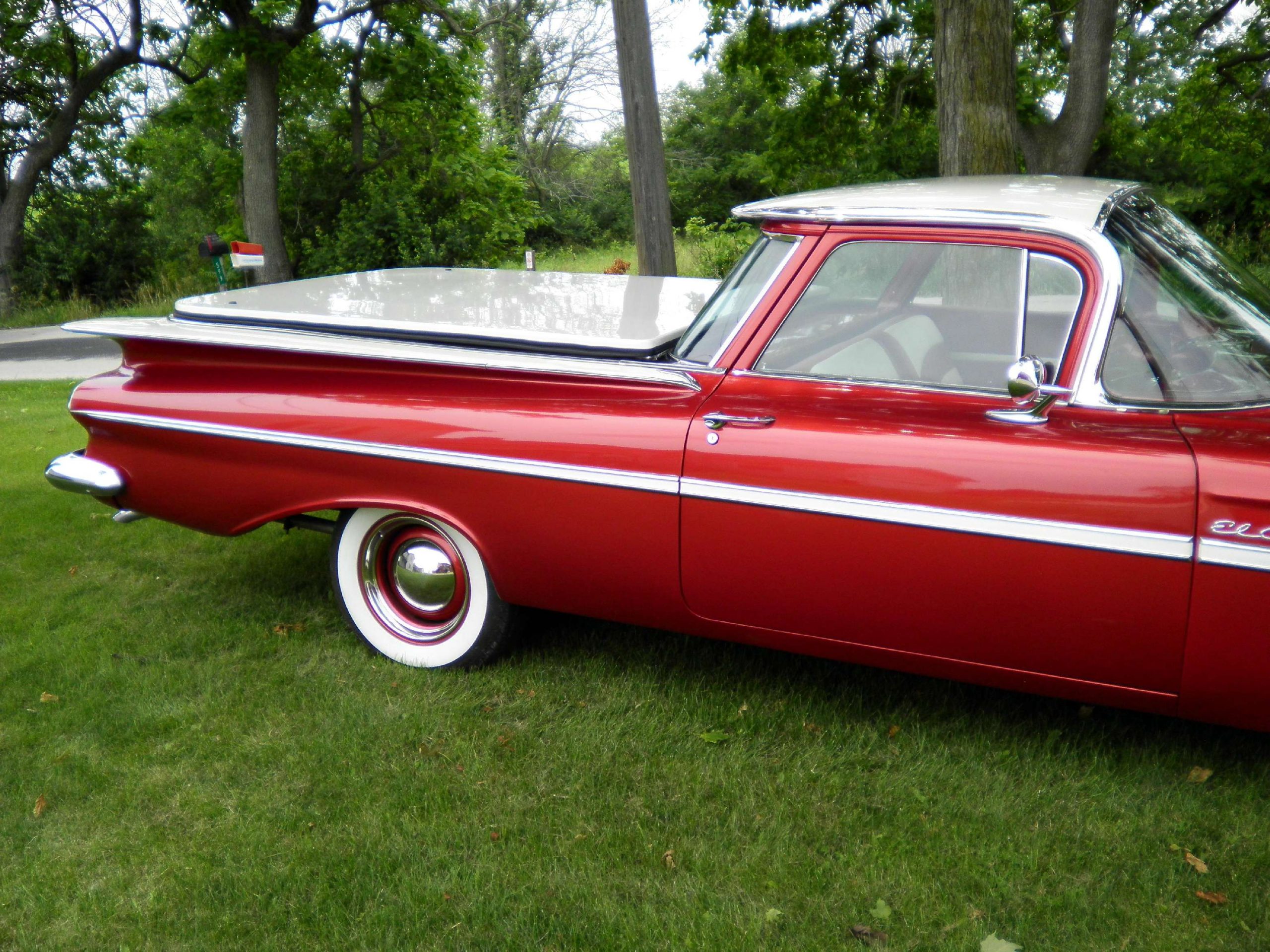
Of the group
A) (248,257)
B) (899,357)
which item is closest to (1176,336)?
(899,357)

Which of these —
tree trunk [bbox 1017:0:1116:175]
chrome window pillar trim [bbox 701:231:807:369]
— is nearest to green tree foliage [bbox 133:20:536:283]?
tree trunk [bbox 1017:0:1116:175]

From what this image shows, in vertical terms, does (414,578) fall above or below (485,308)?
below

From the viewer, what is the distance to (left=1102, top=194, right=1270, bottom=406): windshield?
2.54m

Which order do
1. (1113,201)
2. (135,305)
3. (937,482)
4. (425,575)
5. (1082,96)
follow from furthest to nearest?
1. (135,305)
2. (1082,96)
3. (425,575)
4. (1113,201)
5. (937,482)

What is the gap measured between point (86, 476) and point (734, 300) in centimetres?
233

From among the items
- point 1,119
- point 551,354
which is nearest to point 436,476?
point 551,354

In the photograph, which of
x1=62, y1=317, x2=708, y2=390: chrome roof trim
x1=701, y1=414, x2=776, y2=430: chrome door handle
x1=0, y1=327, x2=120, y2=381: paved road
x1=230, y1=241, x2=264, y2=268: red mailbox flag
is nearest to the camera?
x1=701, y1=414, x2=776, y2=430: chrome door handle

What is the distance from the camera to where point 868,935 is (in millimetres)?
2281

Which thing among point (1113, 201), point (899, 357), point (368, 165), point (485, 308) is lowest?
point (899, 357)

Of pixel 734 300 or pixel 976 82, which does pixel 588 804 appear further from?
pixel 976 82

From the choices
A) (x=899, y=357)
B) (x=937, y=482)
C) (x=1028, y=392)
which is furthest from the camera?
(x=899, y=357)

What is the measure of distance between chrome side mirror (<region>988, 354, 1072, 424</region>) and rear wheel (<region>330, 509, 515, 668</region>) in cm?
163

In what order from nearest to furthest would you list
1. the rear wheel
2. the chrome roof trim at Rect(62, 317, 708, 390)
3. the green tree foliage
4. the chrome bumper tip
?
the chrome roof trim at Rect(62, 317, 708, 390) < the rear wheel < the chrome bumper tip < the green tree foliage

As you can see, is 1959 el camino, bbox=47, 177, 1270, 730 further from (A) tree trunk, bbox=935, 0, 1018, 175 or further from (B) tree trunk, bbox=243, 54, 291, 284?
(B) tree trunk, bbox=243, 54, 291, 284
